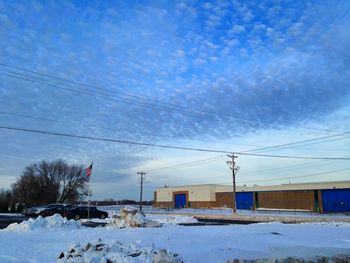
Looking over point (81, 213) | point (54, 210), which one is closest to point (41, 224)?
point (54, 210)

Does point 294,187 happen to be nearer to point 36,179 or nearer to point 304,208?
point 304,208

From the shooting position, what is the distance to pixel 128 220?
29.5 meters

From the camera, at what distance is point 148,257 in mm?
11516

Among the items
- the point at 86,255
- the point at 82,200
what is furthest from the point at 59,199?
the point at 86,255

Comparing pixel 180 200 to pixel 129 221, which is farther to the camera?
pixel 180 200

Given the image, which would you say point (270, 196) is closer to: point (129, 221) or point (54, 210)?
point (54, 210)

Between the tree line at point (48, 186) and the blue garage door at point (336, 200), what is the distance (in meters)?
47.4

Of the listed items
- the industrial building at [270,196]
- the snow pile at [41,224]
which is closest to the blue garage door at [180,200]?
the industrial building at [270,196]

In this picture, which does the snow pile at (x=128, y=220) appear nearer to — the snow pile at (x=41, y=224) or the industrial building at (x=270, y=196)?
the snow pile at (x=41, y=224)

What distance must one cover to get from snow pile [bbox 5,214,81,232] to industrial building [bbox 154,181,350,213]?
59579 mm

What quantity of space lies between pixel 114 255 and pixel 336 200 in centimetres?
7069

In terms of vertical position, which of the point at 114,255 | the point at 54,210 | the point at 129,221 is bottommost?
the point at 114,255

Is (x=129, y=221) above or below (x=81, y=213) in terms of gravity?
below

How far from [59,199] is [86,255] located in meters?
77.0
